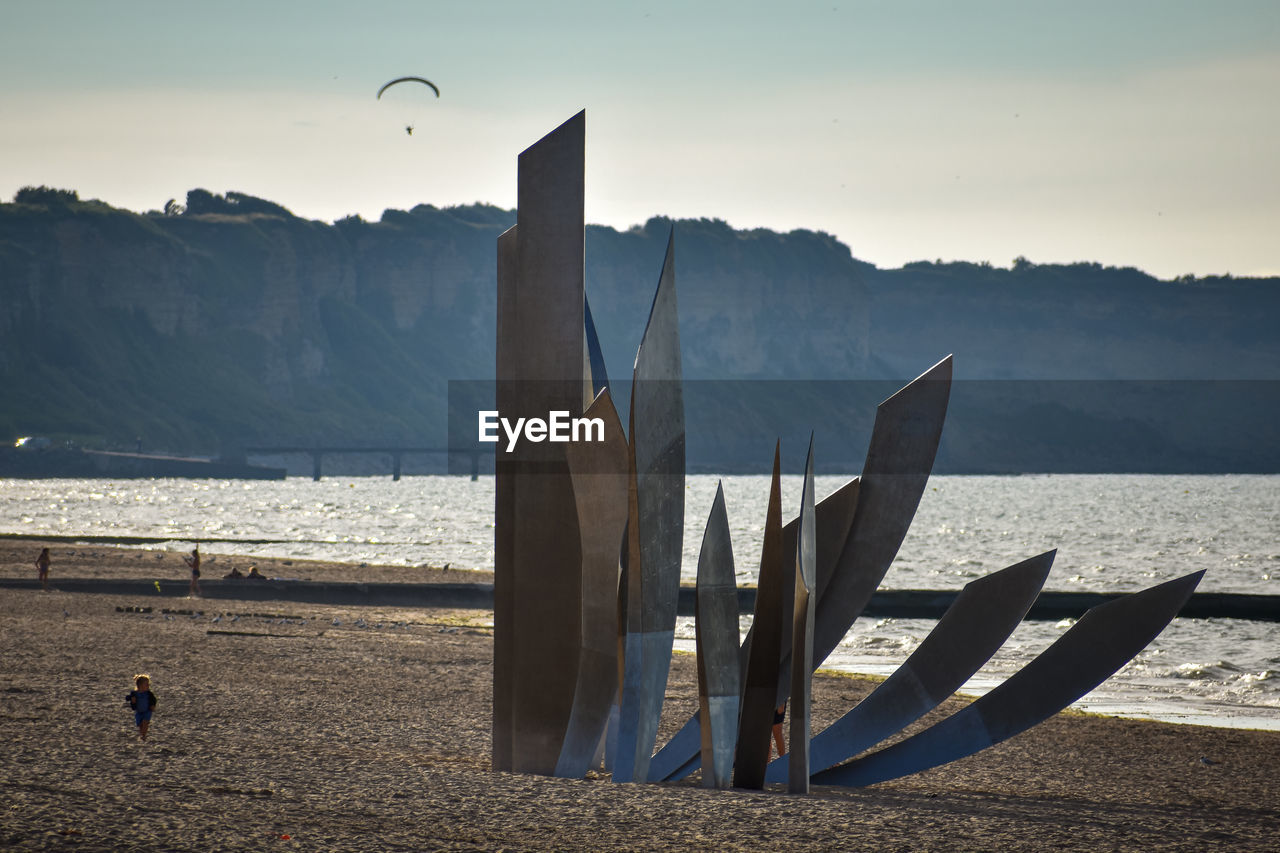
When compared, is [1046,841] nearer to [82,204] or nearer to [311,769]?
[311,769]

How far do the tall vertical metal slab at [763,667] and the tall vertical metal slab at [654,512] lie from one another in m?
0.60

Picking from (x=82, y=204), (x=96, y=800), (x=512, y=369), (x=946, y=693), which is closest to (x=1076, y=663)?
(x=946, y=693)

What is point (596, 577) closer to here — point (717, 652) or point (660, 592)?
point (660, 592)

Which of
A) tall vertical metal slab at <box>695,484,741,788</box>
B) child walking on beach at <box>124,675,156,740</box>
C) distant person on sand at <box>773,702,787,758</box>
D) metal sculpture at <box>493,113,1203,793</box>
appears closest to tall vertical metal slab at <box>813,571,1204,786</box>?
metal sculpture at <box>493,113,1203,793</box>

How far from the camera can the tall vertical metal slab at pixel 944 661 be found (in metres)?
10.3

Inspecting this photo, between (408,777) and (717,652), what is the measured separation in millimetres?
2256

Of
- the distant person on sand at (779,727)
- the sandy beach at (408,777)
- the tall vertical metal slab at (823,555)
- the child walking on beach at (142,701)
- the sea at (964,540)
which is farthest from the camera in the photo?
the sea at (964,540)

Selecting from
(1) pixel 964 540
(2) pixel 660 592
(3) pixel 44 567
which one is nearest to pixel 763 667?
(2) pixel 660 592

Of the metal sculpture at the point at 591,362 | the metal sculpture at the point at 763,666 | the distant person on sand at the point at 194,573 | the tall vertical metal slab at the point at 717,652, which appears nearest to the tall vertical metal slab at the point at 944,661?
the metal sculpture at the point at 763,666

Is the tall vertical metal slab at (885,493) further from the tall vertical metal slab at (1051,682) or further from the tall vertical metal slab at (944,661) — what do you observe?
the tall vertical metal slab at (1051,682)

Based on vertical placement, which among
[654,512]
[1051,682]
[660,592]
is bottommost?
[1051,682]

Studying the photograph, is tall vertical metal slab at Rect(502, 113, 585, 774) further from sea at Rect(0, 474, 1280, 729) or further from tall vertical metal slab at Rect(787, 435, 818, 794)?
sea at Rect(0, 474, 1280, 729)

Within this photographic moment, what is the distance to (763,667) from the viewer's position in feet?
31.6

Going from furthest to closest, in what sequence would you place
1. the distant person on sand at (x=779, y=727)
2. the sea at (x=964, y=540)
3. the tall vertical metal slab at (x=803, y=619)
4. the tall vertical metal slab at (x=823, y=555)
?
the sea at (x=964, y=540)
the distant person on sand at (x=779, y=727)
the tall vertical metal slab at (x=823, y=555)
the tall vertical metal slab at (x=803, y=619)
